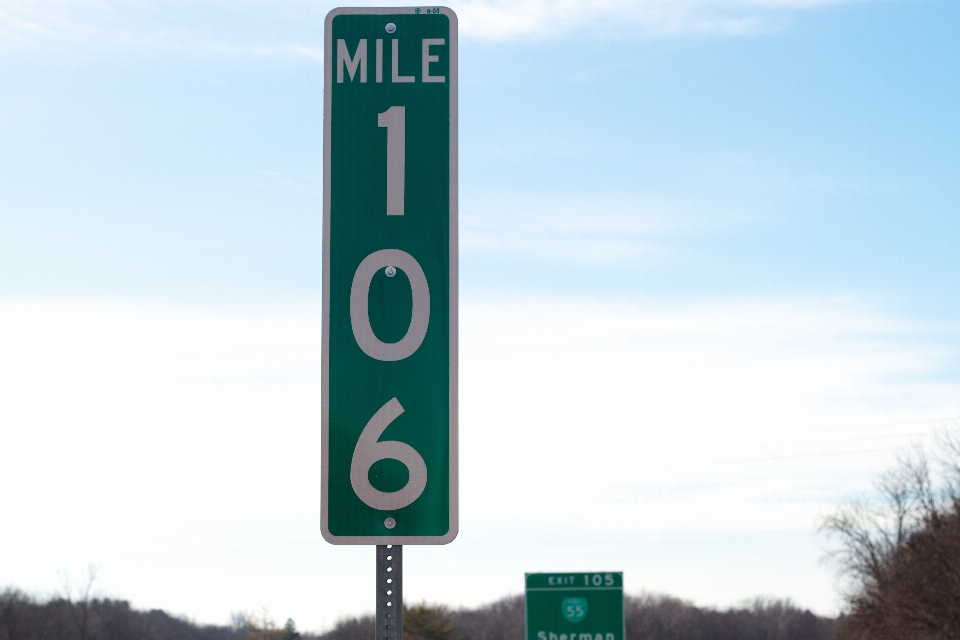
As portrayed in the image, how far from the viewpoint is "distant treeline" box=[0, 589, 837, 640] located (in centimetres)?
9631

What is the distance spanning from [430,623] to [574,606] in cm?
10434

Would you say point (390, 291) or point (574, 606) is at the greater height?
point (390, 291)

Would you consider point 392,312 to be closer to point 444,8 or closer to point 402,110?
point 402,110

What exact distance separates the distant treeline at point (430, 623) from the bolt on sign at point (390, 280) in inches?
3634

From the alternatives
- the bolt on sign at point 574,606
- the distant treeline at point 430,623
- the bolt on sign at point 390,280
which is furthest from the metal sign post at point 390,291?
the distant treeline at point 430,623

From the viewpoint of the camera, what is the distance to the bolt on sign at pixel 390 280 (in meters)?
3.66

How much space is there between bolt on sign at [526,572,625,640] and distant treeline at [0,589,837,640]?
85244 mm

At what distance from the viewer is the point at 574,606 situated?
10.4 m

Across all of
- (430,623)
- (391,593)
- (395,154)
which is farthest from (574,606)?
(430,623)

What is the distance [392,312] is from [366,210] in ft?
1.09

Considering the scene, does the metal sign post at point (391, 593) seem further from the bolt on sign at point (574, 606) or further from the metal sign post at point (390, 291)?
the bolt on sign at point (574, 606)

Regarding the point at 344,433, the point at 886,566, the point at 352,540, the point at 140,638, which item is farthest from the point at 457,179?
the point at 140,638

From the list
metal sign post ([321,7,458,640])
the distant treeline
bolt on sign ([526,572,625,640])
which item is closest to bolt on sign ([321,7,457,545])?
metal sign post ([321,7,458,640])

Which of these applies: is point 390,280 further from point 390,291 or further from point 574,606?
point 574,606
